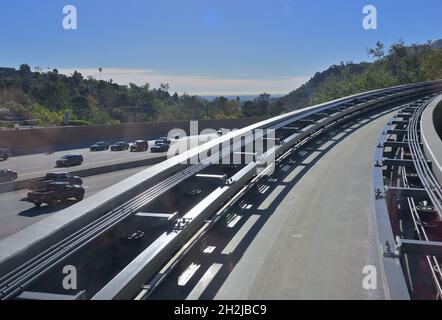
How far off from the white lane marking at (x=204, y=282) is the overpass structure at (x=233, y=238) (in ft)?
0.03

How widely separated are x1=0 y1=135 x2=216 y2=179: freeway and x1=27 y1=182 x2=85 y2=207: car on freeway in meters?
6.12

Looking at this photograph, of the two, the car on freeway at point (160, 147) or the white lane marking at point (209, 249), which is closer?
the white lane marking at point (209, 249)

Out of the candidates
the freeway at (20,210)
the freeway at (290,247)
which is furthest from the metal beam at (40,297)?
the freeway at (20,210)

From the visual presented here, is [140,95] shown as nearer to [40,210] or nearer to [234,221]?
[40,210]

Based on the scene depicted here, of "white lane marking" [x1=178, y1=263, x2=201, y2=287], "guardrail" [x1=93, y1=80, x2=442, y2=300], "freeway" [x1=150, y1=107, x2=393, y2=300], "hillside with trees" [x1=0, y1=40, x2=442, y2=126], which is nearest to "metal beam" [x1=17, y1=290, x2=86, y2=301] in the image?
"guardrail" [x1=93, y1=80, x2=442, y2=300]

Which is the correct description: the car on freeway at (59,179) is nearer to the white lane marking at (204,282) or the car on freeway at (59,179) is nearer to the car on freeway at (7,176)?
the car on freeway at (7,176)

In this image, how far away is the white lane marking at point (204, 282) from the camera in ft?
13.9

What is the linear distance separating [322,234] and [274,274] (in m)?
1.43

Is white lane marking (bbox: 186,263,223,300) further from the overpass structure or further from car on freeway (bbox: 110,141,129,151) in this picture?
car on freeway (bbox: 110,141,129,151)

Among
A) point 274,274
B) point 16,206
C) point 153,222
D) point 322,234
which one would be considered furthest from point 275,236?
point 16,206

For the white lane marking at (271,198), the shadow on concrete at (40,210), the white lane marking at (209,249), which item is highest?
the white lane marking at (271,198)

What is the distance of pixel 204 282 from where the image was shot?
4508 millimetres

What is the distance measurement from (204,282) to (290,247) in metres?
1.37
